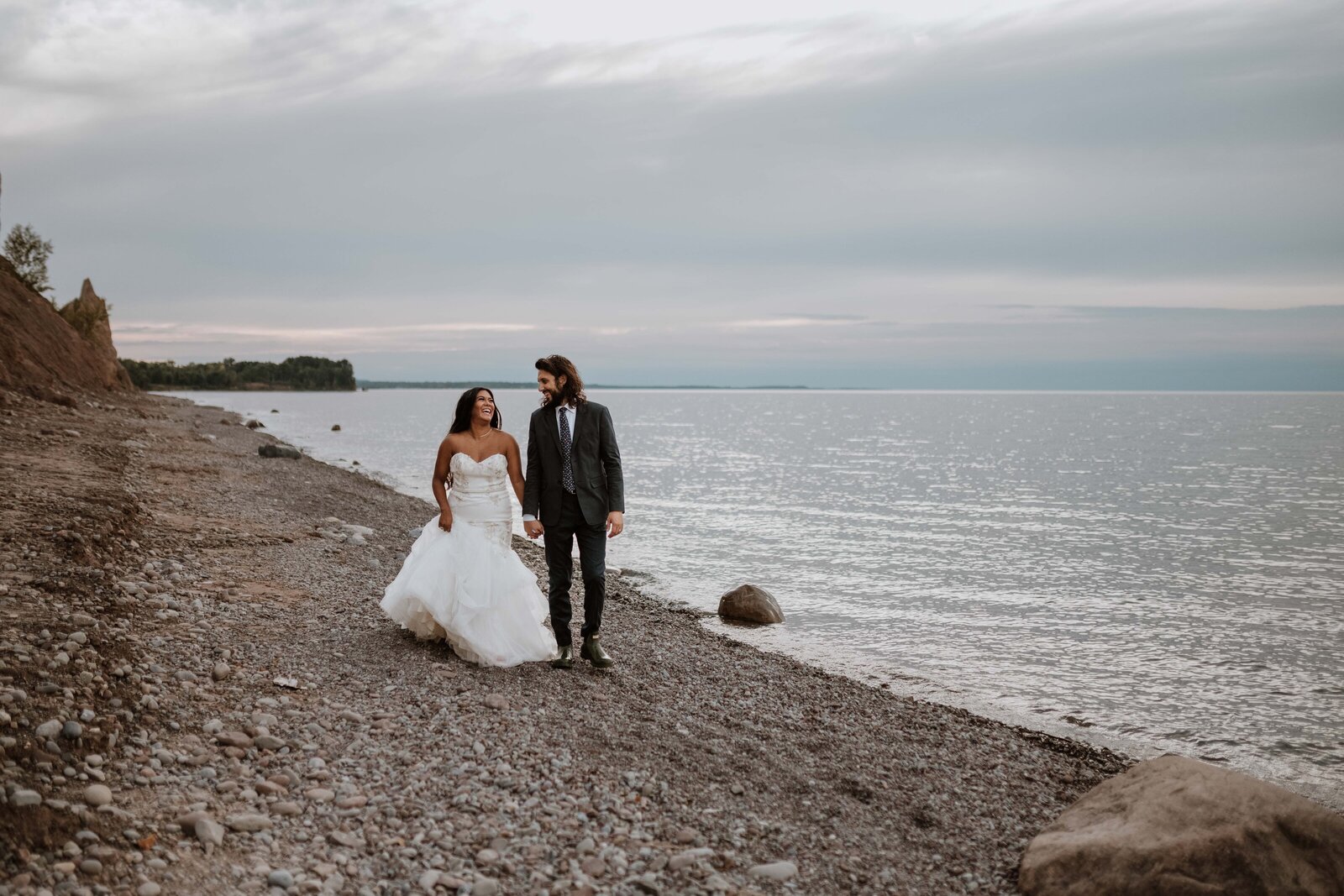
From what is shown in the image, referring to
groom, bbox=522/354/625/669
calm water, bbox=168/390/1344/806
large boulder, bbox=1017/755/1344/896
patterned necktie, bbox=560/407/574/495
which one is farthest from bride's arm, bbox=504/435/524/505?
large boulder, bbox=1017/755/1344/896

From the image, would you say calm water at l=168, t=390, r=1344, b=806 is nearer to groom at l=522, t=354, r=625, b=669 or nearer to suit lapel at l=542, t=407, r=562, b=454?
groom at l=522, t=354, r=625, b=669

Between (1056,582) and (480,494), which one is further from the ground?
(480,494)

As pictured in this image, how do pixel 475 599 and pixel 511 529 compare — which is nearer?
pixel 475 599

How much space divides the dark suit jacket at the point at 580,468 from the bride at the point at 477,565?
37 cm

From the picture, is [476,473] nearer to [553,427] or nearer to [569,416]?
[553,427]

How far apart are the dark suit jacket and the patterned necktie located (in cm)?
3

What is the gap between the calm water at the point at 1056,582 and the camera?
12047mm

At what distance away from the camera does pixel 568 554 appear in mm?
9258

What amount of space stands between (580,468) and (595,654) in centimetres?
233

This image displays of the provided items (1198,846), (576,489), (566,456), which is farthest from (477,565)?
(1198,846)

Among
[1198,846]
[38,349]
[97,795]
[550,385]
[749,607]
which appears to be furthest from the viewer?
[38,349]

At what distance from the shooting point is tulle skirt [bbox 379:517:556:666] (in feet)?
30.6

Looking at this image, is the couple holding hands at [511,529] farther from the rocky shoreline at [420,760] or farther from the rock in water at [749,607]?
the rock in water at [749,607]

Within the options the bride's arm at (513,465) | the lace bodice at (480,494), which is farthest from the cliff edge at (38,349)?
the bride's arm at (513,465)
